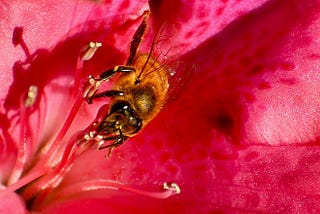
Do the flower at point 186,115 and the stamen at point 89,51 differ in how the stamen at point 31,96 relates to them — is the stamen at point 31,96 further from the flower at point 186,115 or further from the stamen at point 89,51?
the stamen at point 89,51

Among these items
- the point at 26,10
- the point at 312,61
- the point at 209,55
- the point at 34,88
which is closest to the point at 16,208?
the point at 34,88

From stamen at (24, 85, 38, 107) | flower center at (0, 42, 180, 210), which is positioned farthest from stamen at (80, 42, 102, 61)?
stamen at (24, 85, 38, 107)

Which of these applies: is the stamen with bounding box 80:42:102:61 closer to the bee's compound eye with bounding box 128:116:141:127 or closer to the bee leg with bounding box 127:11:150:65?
the bee leg with bounding box 127:11:150:65

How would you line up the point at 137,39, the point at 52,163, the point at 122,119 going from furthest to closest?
the point at 52,163 < the point at 137,39 < the point at 122,119

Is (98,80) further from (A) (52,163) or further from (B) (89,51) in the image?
(A) (52,163)

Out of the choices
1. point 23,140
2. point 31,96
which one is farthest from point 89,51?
point 23,140

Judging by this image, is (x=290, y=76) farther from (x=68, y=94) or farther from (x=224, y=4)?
(x=68, y=94)

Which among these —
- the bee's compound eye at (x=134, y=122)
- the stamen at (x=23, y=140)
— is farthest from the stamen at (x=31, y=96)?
the bee's compound eye at (x=134, y=122)
